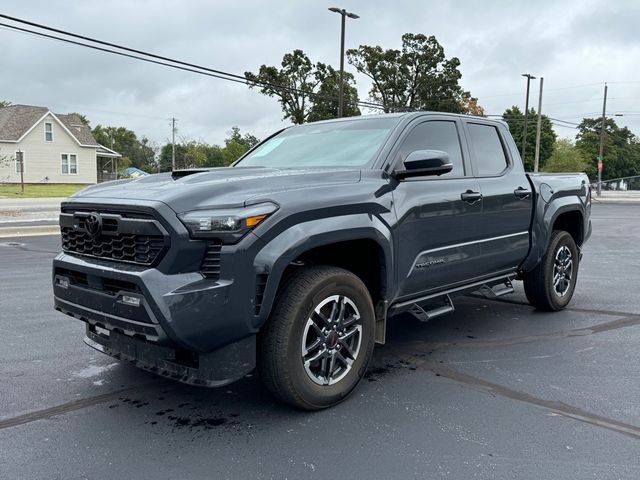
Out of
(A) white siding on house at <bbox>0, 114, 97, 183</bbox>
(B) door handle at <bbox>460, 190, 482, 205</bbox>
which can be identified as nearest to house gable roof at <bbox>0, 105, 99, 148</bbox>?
(A) white siding on house at <bbox>0, 114, 97, 183</bbox>

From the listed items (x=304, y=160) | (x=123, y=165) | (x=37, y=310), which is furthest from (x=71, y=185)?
(x=304, y=160)

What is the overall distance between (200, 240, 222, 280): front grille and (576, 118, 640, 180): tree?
82.8 metres

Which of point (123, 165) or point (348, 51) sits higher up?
point (348, 51)

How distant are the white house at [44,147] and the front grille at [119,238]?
137ft

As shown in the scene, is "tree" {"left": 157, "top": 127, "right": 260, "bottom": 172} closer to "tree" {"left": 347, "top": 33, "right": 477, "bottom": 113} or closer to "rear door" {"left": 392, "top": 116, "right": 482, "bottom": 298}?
"tree" {"left": 347, "top": 33, "right": 477, "bottom": 113}

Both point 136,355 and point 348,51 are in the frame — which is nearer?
point 136,355

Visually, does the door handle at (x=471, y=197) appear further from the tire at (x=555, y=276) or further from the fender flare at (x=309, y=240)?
the tire at (x=555, y=276)

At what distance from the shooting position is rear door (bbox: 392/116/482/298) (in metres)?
3.97

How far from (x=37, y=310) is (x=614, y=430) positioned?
5615 mm

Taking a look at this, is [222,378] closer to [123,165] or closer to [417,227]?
[417,227]

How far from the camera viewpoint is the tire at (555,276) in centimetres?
580

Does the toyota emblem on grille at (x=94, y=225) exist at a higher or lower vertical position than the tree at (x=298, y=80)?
lower

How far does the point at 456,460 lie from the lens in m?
2.92

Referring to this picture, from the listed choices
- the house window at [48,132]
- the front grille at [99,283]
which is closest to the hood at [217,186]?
the front grille at [99,283]
